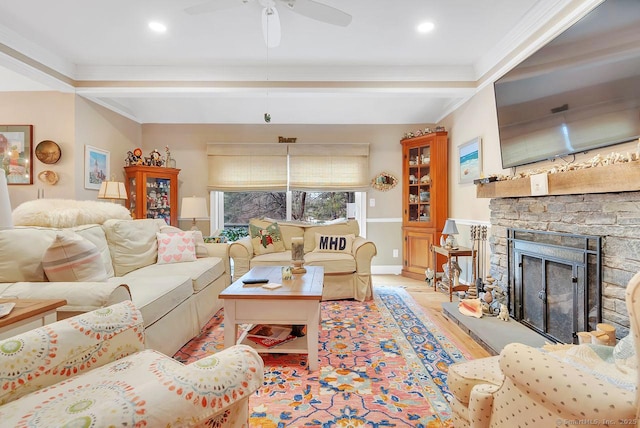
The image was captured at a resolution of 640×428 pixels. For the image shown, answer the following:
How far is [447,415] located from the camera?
4.96 feet

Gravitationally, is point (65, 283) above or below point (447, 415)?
above

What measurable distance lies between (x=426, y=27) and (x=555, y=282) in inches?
91.3

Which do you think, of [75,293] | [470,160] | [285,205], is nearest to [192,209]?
[285,205]

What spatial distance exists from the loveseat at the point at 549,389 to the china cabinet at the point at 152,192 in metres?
4.27

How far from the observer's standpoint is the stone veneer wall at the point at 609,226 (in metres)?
1.65

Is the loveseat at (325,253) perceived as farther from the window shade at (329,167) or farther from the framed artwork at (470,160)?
the framed artwork at (470,160)

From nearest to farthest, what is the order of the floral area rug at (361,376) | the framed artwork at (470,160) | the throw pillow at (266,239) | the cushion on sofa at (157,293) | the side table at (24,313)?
the side table at (24,313), the floral area rug at (361,376), the cushion on sofa at (157,293), the framed artwork at (470,160), the throw pillow at (266,239)

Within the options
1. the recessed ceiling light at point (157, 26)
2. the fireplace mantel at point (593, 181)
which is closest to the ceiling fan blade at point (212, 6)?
the recessed ceiling light at point (157, 26)

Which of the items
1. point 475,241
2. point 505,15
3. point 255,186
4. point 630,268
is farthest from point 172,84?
point 630,268

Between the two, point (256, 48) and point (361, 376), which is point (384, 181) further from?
point (361, 376)

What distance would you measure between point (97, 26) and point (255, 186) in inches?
102

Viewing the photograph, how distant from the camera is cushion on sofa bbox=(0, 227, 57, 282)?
1720 mm

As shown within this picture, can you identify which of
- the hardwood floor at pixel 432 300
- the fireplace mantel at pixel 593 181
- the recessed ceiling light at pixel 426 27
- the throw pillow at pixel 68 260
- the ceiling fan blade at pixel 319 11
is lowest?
the hardwood floor at pixel 432 300

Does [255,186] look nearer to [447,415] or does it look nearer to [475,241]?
[475,241]
